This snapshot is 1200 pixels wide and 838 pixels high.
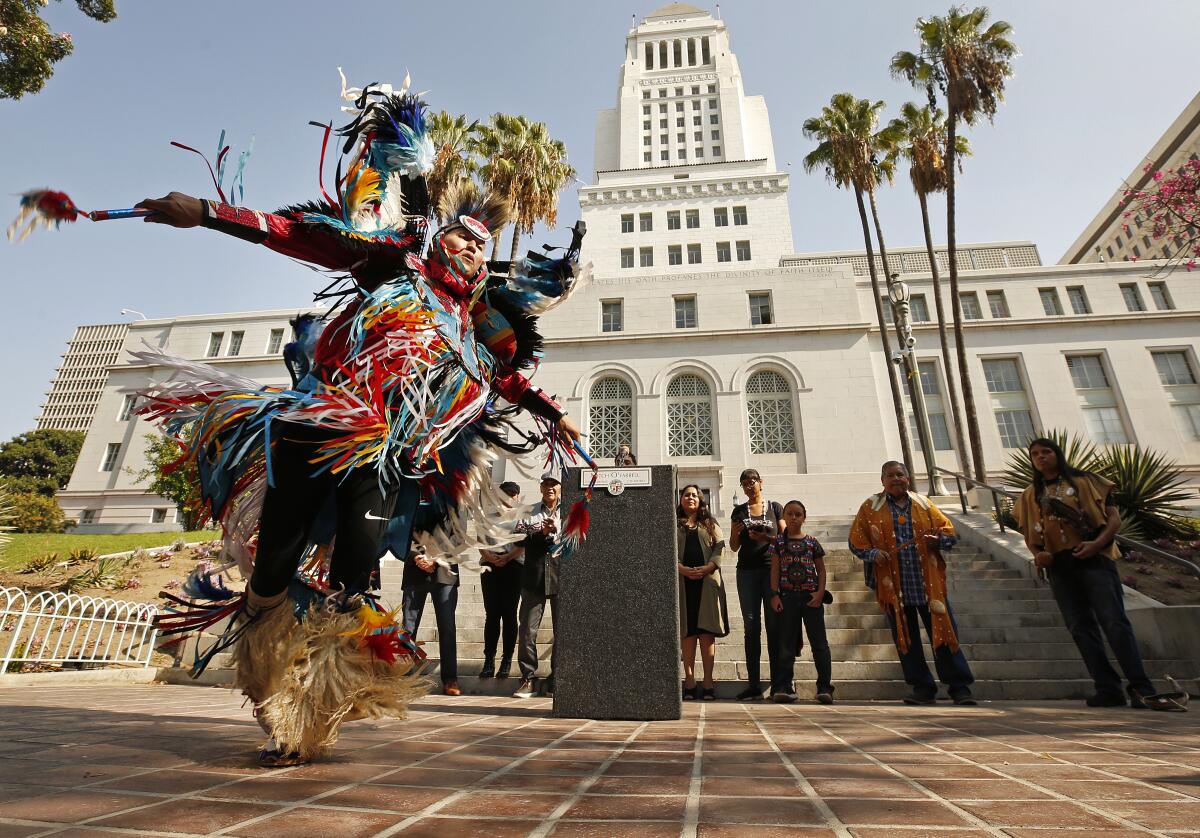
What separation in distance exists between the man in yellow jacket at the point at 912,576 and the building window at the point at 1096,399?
80.7 ft

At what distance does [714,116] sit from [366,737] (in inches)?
2357

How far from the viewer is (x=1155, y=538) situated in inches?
389

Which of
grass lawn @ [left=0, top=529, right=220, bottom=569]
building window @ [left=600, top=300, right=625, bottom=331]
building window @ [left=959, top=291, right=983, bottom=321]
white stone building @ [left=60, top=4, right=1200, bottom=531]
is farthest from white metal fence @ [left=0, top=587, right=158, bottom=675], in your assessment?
building window @ [left=959, top=291, right=983, bottom=321]

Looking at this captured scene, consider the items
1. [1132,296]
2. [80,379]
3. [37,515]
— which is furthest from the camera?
[80,379]

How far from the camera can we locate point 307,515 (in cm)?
212

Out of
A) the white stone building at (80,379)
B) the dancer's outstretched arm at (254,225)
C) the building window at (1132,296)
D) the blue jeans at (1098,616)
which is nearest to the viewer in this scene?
the dancer's outstretched arm at (254,225)

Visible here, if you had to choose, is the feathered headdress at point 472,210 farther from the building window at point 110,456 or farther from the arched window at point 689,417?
the building window at point 110,456

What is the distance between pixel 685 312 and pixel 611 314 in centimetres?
309

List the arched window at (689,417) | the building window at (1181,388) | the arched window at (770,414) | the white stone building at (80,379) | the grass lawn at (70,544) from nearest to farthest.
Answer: the grass lawn at (70,544)
the arched window at (770,414)
the arched window at (689,417)
the building window at (1181,388)
the white stone building at (80,379)

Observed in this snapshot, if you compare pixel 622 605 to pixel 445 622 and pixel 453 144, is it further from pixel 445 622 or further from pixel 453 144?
pixel 453 144

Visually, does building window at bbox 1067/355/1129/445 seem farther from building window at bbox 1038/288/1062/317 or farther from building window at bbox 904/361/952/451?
building window at bbox 904/361/952/451

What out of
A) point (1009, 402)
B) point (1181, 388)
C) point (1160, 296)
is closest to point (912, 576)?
point (1009, 402)

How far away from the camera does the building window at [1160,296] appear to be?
26281 mm

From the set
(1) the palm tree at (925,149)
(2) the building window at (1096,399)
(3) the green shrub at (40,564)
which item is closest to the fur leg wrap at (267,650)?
(3) the green shrub at (40,564)
